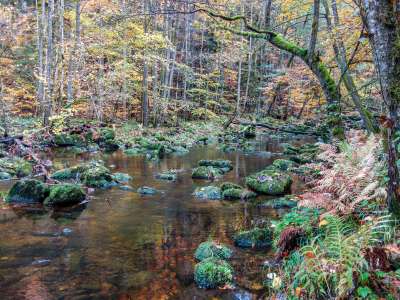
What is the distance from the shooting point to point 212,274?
5.70m

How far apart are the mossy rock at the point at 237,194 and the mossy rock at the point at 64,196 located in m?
3.79

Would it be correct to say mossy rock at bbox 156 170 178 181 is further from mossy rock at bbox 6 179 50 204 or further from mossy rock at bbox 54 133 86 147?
mossy rock at bbox 54 133 86 147

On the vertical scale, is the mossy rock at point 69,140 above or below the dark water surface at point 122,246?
above

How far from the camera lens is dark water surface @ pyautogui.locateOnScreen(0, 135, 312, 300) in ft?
18.2

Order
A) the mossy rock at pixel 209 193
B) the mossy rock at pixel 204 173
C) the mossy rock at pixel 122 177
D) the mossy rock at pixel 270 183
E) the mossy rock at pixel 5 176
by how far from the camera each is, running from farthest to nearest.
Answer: the mossy rock at pixel 204 173 → the mossy rock at pixel 122 177 → the mossy rock at pixel 5 176 → the mossy rock at pixel 270 183 → the mossy rock at pixel 209 193

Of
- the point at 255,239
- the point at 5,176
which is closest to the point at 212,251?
the point at 255,239

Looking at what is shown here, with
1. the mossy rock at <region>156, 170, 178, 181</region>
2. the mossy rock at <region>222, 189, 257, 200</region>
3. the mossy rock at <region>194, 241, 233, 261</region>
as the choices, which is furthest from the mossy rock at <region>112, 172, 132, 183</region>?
the mossy rock at <region>194, 241, 233, 261</region>

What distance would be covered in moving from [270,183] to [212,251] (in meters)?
5.22

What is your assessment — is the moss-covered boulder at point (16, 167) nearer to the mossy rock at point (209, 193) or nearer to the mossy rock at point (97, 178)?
the mossy rock at point (97, 178)

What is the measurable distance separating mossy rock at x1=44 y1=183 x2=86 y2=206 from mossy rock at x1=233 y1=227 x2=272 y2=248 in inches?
176

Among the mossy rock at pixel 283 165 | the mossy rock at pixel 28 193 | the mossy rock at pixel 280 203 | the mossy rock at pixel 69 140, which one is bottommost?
the mossy rock at pixel 280 203

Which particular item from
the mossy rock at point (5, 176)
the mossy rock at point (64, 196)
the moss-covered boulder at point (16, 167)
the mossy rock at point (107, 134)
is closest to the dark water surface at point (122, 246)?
the mossy rock at point (64, 196)

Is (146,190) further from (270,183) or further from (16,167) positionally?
(16,167)

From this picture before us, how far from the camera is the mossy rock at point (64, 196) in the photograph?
9.79m
